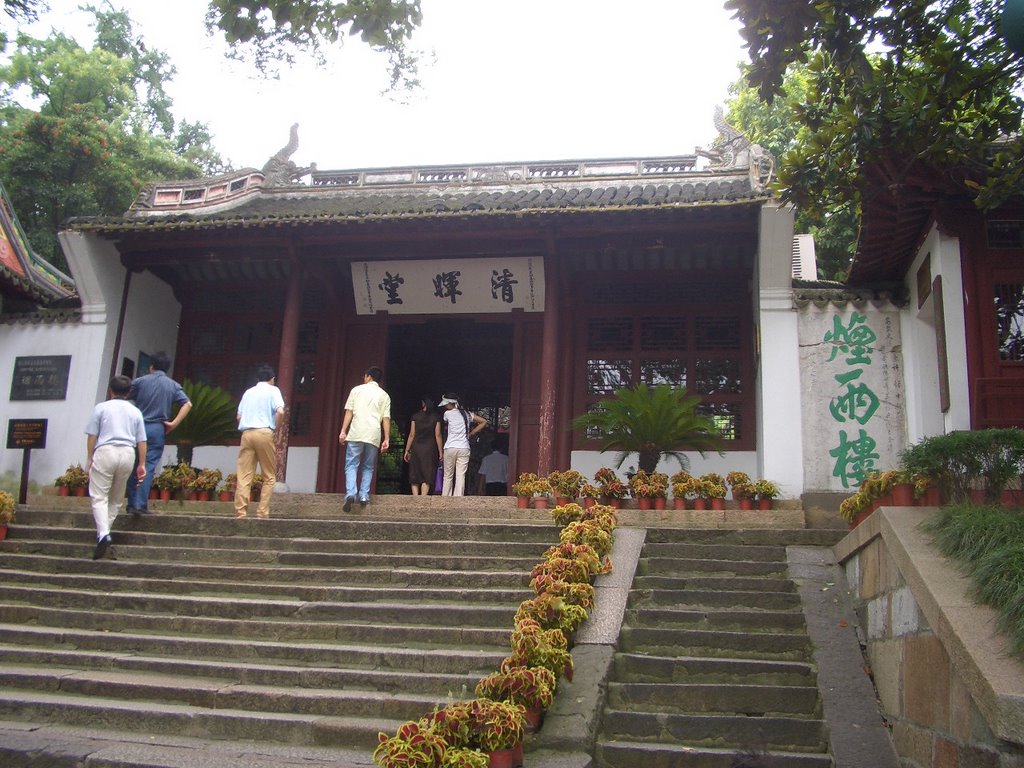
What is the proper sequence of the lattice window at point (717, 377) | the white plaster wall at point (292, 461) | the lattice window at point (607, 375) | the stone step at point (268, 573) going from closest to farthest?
the stone step at point (268, 573) < the lattice window at point (717, 377) < the lattice window at point (607, 375) < the white plaster wall at point (292, 461)

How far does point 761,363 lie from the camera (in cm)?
947

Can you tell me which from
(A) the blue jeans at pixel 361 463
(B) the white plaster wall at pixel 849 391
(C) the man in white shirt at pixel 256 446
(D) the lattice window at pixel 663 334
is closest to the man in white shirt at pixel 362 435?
(A) the blue jeans at pixel 361 463

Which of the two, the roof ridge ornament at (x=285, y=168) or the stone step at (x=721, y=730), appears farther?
the roof ridge ornament at (x=285, y=168)

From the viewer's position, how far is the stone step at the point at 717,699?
471 centimetres

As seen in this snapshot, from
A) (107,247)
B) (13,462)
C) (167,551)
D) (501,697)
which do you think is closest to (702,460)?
(167,551)

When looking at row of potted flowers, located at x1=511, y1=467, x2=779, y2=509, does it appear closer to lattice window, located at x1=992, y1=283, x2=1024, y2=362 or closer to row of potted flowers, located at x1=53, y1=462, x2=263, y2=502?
lattice window, located at x1=992, y1=283, x2=1024, y2=362

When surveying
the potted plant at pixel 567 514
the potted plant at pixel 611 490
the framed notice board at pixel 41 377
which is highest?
the framed notice board at pixel 41 377

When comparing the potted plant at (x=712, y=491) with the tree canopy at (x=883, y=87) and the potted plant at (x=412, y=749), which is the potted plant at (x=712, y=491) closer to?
the tree canopy at (x=883, y=87)

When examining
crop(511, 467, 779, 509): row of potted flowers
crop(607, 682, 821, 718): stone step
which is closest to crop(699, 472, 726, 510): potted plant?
crop(511, 467, 779, 509): row of potted flowers

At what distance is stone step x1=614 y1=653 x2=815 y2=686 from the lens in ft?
16.1

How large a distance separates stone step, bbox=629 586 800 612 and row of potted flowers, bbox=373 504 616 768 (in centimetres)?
39

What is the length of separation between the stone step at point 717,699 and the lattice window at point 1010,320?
13.6 feet

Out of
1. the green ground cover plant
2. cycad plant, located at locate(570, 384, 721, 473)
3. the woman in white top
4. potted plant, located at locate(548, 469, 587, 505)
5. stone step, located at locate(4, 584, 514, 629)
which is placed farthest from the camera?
the woman in white top

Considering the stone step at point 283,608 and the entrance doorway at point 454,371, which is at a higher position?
the entrance doorway at point 454,371
